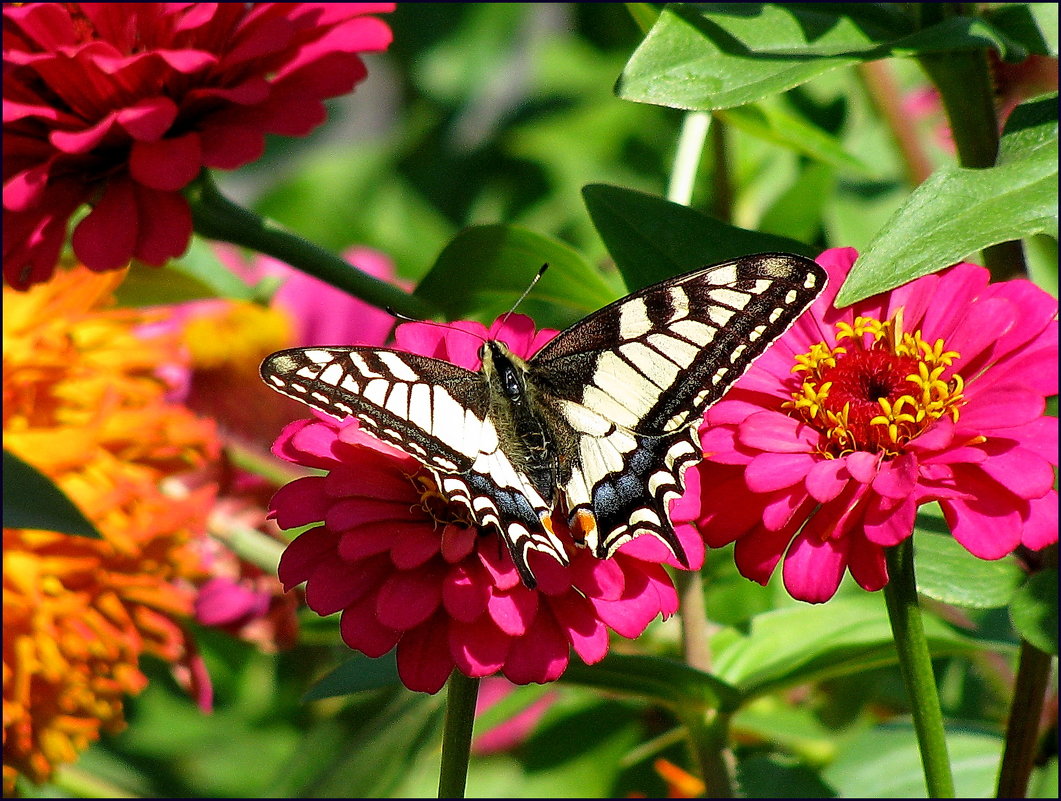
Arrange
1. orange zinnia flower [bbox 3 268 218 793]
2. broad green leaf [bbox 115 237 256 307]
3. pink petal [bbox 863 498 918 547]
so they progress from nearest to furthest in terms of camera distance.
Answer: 1. pink petal [bbox 863 498 918 547]
2. orange zinnia flower [bbox 3 268 218 793]
3. broad green leaf [bbox 115 237 256 307]

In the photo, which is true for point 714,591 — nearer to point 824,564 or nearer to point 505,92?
point 824,564

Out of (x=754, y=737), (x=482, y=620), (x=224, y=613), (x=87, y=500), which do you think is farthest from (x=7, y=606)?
(x=754, y=737)

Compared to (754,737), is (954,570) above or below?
above

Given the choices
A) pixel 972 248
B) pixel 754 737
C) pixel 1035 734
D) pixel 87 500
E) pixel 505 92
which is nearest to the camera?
pixel 972 248

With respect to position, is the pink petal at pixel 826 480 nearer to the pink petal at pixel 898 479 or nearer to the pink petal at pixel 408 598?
the pink petal at pixel 898 479

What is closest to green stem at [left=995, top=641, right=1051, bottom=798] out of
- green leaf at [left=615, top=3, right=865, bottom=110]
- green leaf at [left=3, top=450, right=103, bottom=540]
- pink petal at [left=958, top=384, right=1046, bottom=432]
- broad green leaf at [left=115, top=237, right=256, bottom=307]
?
pink petal at [left=958, top=384, right=1046, bottom=432]

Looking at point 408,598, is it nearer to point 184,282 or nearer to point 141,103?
point 141,103

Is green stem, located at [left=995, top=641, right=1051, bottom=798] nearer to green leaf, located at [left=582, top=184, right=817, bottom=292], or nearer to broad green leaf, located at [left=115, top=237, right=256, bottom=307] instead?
green leaf, located at [left=582, top=184, right=817, bottom=292]
